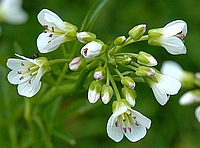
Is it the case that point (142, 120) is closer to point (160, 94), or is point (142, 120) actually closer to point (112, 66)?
point (160, 94)

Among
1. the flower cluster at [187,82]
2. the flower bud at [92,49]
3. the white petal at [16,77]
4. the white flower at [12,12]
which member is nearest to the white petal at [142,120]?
the flower bud at [92,49]

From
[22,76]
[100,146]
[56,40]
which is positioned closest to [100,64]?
[56,40]

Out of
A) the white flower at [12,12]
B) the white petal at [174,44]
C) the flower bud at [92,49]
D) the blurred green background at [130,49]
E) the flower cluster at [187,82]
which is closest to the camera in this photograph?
the flower bud at [92,49]

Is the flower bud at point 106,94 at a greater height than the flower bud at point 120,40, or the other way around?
the flower bud at point 120,40

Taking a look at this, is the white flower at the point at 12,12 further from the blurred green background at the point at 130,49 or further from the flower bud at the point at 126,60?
the flower bud at the point at 126,60

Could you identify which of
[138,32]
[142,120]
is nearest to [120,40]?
[138,32]

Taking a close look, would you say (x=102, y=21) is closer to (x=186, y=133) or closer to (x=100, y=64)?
(x=186, y=133)

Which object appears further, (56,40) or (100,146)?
(100,146)

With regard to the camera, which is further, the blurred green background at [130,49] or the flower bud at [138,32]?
the blurred green background at [130,49]
